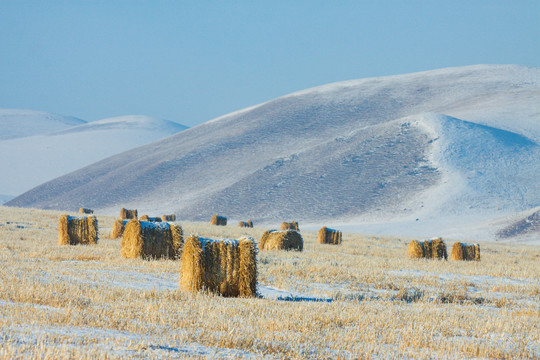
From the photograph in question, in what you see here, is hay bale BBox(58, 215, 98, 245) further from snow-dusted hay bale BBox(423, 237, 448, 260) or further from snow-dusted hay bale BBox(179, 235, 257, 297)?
snow-dusted hay bale BBox(423, 237, 448, 260)

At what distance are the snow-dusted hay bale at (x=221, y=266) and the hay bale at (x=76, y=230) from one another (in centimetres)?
1037

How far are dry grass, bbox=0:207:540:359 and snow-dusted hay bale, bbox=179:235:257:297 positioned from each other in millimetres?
351

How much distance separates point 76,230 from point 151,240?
194 inches

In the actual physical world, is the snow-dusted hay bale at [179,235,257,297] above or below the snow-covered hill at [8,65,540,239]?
below

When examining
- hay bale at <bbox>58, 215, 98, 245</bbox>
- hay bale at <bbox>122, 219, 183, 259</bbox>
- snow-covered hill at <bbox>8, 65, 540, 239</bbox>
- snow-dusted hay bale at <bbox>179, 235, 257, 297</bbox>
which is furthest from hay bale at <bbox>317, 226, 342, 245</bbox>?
snow-covered hill at <bbox>8, 65, 540, 239</bbox>

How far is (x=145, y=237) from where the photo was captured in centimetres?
1666

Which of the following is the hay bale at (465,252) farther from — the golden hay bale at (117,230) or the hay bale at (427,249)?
the golden hay bale at (117,230)

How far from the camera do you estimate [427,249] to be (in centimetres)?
2325

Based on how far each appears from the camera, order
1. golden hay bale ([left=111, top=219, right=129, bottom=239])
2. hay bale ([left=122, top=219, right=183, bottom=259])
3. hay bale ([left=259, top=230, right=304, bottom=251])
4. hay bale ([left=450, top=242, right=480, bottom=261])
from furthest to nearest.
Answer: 1. golden hay bale ([left=111, top=219, right=129, bottom=239])
2. hay bale ([left=450, top=242, right=480, bottom=261])
3. hay bale ([left=259, top=230, right=304, bottom=251])
4. hay bale ([left=122, top=219, right=183, bottom=259])

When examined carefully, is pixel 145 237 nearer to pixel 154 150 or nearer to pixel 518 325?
pixel 518 325

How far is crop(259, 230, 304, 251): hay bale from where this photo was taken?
73.5ft

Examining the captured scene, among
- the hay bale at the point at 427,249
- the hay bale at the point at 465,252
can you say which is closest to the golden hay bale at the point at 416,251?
the hay bale at the point at 427,249

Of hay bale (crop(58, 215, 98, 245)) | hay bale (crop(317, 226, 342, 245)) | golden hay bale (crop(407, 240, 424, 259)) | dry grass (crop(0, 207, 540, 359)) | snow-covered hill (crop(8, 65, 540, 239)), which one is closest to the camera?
dry grass (crop(0, 207, 540, 359))

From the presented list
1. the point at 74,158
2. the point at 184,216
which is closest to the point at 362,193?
the point at 184,216
